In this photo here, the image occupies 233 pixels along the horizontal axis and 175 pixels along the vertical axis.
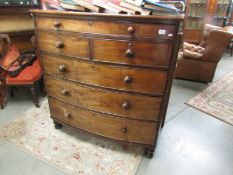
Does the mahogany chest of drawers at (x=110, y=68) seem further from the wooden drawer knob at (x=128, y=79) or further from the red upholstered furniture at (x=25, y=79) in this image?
the red upholstered furniture at (x=25, y=79)

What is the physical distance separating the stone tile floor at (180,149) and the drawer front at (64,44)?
95 cm

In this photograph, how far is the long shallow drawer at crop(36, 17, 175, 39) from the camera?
102cm

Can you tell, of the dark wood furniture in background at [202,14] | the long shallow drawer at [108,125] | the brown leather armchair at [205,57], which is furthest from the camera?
the dark wood furniture in background at [202,14]

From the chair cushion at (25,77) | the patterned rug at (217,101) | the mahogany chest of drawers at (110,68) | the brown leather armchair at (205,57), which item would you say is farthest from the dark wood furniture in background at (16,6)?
the patterned rug at (217,101)

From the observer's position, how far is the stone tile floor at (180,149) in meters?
1.44

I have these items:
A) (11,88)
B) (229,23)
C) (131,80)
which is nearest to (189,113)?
(131,80)

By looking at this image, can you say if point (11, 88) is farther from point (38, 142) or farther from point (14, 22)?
point (38, 142)

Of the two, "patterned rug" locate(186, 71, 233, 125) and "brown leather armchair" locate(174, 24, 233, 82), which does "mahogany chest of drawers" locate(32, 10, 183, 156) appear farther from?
"brown leather armchair" locate(174, 24, 233, 82)

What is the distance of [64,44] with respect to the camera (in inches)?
50.2

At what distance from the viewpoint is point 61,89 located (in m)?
1.49

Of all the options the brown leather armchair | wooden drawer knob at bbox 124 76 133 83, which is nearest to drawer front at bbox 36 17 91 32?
wooden drawer knob at bbox 124 76 133 83

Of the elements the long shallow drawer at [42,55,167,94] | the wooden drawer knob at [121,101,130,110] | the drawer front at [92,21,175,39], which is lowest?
the wooden drawer knob at [121,101,130,110]

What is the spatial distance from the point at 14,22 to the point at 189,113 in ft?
8.68

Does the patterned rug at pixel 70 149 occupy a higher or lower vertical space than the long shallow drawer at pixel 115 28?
lower
